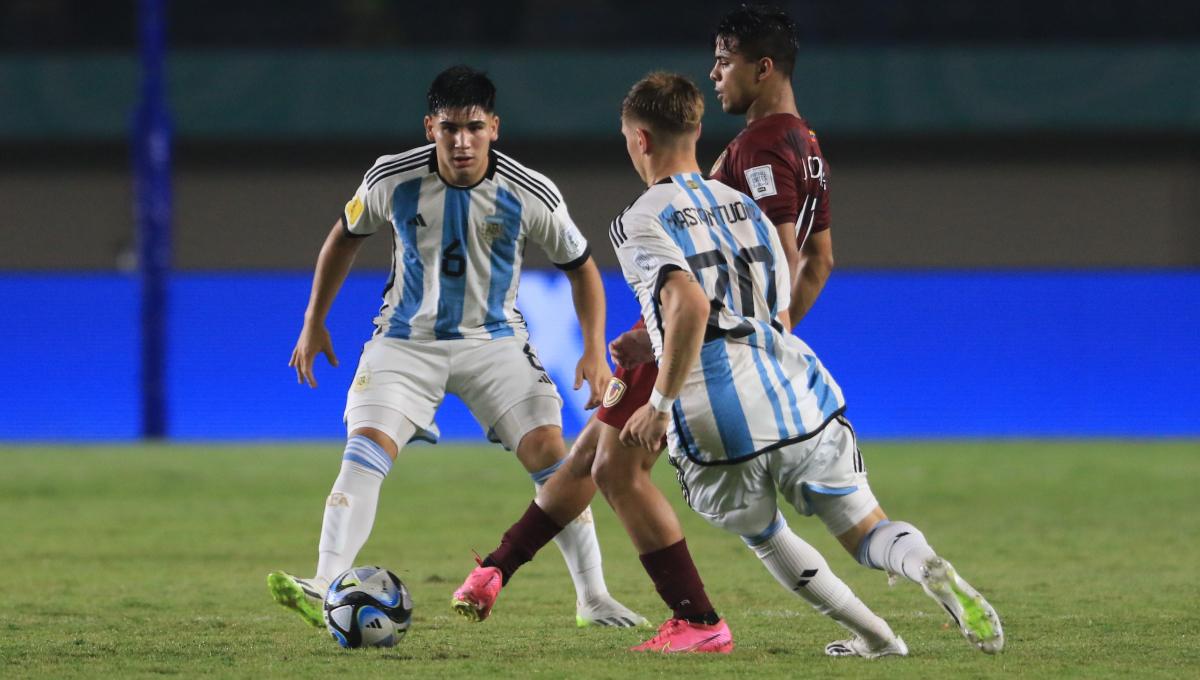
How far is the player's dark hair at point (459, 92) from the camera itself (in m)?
5.86

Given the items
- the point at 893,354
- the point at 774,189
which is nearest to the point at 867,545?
the point at 774,189

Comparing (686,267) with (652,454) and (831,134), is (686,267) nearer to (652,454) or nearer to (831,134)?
(652,454)

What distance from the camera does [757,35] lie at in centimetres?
562

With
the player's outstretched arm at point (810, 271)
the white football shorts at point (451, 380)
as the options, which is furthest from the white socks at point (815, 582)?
the white football shorts at point (451, 380)

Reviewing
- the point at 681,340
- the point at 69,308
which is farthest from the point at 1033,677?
the point at 69,308

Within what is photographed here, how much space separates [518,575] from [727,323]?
3.02 metres

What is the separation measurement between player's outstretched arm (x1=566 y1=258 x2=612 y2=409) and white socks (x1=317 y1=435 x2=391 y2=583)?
0.78m

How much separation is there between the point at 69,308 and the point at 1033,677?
13249 millimetres

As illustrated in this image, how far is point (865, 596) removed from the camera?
6793 millimetres

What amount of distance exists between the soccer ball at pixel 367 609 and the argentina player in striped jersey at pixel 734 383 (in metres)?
1.00

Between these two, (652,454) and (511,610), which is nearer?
(652,454)

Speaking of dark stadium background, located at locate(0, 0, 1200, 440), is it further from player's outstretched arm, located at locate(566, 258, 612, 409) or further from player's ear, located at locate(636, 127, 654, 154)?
player's ear, located at locate(636, 127, 654, 154)

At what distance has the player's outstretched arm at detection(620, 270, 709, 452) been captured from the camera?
466 cm

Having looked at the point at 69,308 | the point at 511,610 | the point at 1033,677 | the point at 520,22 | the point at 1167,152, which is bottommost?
the point at 1033,677
